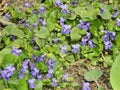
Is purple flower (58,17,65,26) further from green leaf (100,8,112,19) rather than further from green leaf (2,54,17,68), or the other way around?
green leaf (2,54,17,68)

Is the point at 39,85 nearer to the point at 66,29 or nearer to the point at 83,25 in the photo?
the point at 66,29

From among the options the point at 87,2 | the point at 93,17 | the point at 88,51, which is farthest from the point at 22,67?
the point at 87,2

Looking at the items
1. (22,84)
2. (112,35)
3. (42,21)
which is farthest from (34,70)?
(112,35)

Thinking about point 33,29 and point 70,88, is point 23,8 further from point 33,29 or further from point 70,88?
point 70,88

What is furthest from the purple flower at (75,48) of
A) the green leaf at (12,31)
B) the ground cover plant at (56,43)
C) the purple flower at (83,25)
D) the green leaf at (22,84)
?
the green leaf at (22,84)

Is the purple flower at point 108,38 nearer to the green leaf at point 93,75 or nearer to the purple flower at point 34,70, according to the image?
the green leaf at point 93,75

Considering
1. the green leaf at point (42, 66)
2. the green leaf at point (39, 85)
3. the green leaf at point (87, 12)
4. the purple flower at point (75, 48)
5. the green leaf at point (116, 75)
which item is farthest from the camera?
the green leaf at point (87, 12)

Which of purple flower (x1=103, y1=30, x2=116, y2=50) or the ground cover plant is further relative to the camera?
purple flower (x1=103, y1=30, x2=116, y2=50)

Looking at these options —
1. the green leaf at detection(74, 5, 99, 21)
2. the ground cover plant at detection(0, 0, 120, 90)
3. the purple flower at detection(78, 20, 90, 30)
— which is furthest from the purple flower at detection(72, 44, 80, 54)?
the green leaf at detection(74, 5, 99, 21)
